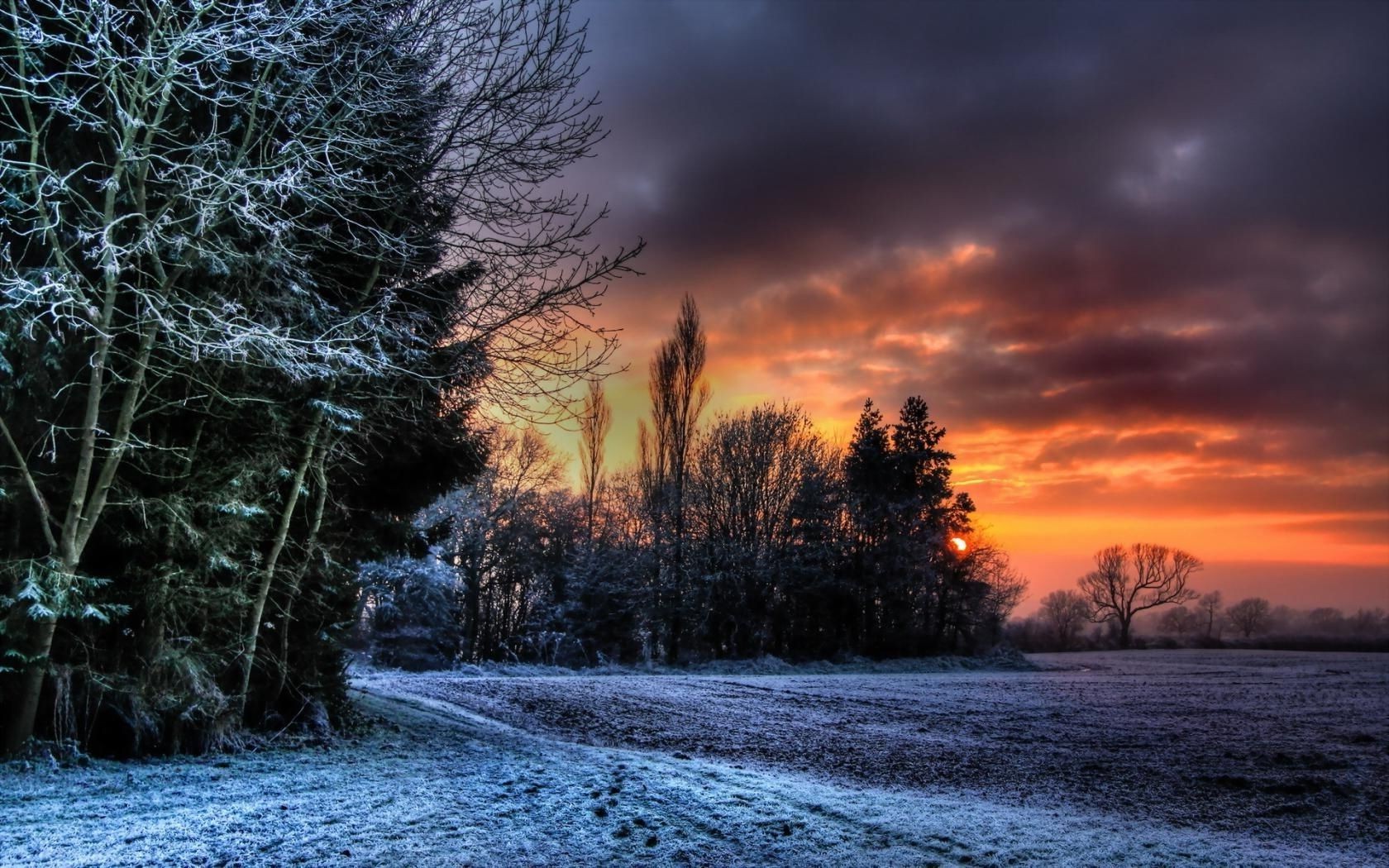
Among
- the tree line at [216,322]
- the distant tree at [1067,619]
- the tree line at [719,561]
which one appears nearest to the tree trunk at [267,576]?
the tree line at [216,322]

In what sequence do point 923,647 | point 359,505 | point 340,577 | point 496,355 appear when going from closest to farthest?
point 496,355 → point 340,577 → point 359,505 → point 923,647

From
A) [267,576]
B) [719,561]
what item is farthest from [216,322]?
[719,561]

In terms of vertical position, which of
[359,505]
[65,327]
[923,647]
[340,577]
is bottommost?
[923,647]

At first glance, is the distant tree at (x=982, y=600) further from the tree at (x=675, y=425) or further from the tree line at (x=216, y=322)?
the tree line at (x=216, y=322)

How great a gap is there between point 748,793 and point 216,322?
16.4ft

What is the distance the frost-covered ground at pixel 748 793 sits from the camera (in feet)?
13.7

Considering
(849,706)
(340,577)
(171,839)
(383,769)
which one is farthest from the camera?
(849,706)

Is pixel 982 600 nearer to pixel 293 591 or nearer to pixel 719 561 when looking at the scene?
pixel 719 561

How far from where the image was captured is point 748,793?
213 inches

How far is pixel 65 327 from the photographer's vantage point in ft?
20.8

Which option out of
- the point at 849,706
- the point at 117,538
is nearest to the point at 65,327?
the point at 117,538

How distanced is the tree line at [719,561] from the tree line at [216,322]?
21255 mm

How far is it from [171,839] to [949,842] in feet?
13.9

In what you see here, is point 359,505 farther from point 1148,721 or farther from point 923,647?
point 923,647
